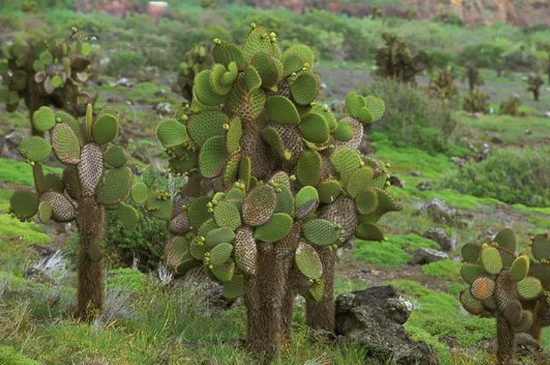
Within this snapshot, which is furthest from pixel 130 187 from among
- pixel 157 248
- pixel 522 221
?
pixel 522 221

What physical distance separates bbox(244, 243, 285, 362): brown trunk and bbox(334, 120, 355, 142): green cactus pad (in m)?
1.43

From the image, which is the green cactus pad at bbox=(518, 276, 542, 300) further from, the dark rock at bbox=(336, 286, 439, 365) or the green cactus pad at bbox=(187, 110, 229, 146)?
the green cactus pad at bbox=(187, 110, 229, 146)

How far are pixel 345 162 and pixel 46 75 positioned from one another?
1253 cm

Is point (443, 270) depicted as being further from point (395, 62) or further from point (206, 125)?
point (395, 62)

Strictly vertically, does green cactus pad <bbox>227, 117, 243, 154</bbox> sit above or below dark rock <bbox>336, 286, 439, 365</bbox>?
above

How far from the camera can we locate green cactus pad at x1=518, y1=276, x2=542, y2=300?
8.48 metres

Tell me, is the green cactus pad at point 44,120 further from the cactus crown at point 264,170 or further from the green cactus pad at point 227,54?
the green cactus pad at point 227,54

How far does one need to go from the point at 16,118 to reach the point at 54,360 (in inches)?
788

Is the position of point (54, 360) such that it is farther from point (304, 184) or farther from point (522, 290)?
point (522, 290)

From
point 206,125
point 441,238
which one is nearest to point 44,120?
point 206,125

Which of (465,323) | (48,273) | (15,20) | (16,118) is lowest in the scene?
(15,20)

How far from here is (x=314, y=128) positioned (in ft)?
23.6

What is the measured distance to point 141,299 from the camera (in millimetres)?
8188

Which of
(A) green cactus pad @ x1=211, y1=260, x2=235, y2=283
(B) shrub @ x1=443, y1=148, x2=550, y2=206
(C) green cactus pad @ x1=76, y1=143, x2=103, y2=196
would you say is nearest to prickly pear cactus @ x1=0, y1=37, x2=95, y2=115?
(B) shrub @ x1=443, y1=148, x2=550, y2=206
